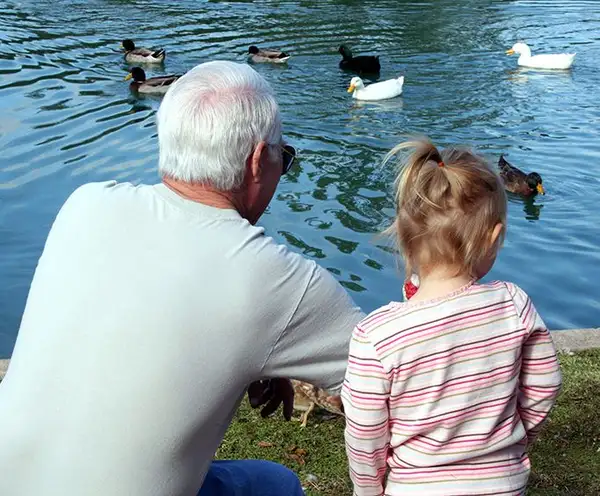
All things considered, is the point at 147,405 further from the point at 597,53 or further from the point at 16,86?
the point at 597,53

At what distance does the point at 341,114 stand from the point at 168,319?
1056 centimetres

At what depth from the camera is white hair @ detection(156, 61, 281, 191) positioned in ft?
8.20

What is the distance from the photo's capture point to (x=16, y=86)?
538 inches

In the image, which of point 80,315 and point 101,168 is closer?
point 80,315

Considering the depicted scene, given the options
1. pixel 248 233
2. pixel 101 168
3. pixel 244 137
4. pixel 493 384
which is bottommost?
pixel 101 168

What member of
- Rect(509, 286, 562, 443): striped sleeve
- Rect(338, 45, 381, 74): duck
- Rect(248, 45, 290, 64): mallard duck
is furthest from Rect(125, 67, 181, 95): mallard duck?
Rect(509, 286, 562, 443): striped sleeve

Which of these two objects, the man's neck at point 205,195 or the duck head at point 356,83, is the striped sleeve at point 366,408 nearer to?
the man's neck at point 205,195

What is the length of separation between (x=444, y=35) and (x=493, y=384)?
15.4 meters

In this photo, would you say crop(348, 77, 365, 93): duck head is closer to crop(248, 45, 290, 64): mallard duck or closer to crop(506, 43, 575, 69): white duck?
crop(248, 45, 290, 64): mallard duck

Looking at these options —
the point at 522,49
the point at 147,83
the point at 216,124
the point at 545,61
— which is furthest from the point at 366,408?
the point at 522,49

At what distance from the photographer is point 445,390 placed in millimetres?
2600

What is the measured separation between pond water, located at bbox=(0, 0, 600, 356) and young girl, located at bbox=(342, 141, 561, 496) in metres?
2.18

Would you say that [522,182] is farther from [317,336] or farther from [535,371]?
[317,336]

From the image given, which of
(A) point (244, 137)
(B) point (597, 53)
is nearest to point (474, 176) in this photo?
(A) point (244, 137)
